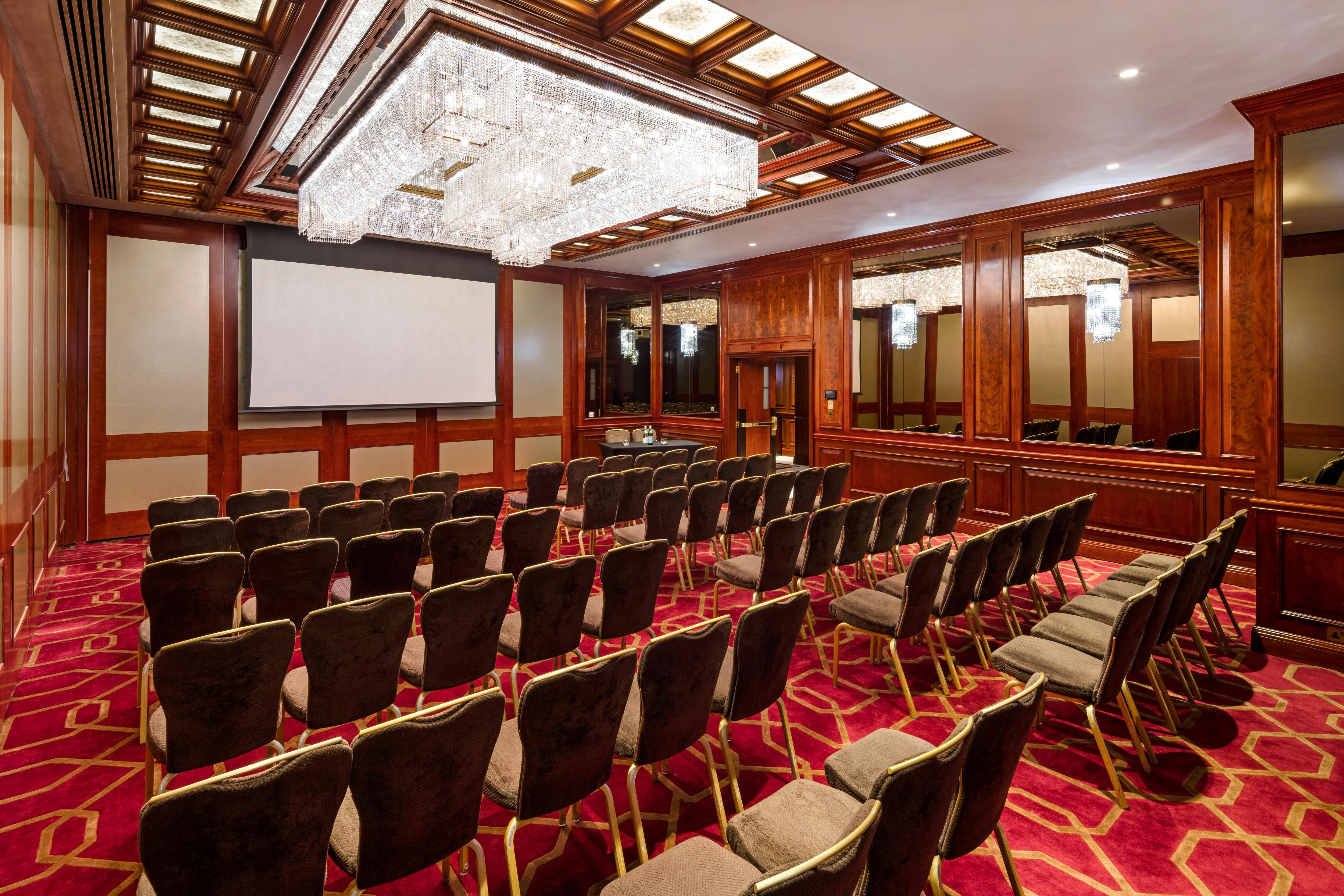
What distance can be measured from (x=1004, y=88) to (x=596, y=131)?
2.75 metres

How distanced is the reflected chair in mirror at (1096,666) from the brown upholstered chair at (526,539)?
260cm

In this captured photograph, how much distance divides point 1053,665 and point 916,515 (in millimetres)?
2232

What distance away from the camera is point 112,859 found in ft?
7.61

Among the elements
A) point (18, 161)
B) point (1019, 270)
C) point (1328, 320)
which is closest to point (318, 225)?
point (18, 161)

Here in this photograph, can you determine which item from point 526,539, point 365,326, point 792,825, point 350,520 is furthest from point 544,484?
point 792,825

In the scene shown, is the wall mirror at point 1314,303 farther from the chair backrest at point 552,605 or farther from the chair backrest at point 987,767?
the chair backrest at point 552,605

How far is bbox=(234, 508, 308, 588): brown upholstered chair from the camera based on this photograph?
13.4ft

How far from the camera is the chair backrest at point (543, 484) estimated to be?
6.31m

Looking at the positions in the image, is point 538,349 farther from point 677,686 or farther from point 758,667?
point 677,686

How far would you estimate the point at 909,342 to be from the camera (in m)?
8.55

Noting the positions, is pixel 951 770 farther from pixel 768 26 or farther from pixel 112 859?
pixel 768 26

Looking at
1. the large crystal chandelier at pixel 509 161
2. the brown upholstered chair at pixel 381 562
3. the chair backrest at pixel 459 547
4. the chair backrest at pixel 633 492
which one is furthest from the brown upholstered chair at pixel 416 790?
the chair backrest at pixel 633 492

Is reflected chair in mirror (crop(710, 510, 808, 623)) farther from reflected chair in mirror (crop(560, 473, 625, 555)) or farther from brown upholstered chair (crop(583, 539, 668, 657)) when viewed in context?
reflected chair in mirror (crop(560, 473, 625, 555))

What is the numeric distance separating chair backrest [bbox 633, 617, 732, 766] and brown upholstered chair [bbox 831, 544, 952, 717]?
1262mm
